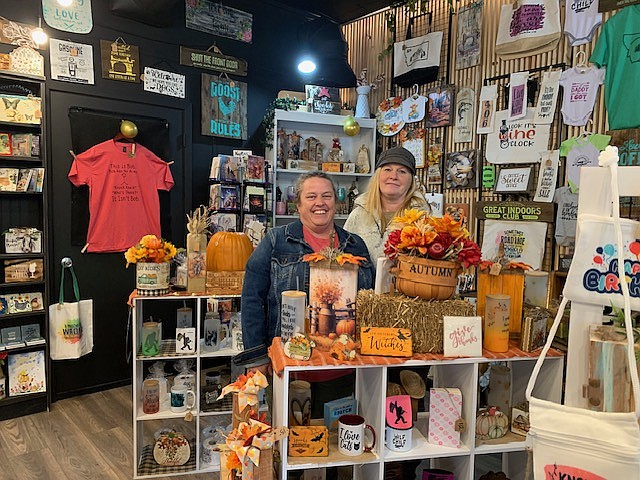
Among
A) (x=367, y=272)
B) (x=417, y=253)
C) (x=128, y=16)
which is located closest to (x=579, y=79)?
(x=367, y=272)

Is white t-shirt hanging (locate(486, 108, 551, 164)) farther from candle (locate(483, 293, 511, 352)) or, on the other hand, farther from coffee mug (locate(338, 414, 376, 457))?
coffee mug (locate(338, 414, 376, 457))

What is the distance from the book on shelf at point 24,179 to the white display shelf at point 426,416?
291cm

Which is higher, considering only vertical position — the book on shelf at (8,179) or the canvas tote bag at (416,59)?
the canvas tote bag at (416,59)

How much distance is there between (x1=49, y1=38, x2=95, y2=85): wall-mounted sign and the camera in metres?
3.76

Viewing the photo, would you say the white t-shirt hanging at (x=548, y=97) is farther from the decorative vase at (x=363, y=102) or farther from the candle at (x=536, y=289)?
the candle at (x=536, y=289)

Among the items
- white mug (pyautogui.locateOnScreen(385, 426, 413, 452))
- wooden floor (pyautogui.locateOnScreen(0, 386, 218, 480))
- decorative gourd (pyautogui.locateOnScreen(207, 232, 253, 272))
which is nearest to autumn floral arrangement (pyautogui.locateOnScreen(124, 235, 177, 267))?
decorative gourd (pyautogui.locateOnScreen(207, 232, 253, 272))

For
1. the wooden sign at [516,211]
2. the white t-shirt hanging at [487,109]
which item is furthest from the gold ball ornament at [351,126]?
the wooden sign at [516,211]

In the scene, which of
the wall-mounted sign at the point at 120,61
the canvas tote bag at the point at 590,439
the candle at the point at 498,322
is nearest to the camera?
the canvas tote bag at the point at 590,439

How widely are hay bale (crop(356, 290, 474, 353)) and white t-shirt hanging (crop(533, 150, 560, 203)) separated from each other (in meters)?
2.11

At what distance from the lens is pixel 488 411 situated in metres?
1.69

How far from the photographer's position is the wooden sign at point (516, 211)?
3.30 m

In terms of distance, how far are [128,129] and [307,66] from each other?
76.4 inches

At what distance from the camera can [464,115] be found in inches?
156

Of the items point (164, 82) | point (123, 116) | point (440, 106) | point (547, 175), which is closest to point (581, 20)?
point (547, 175)
